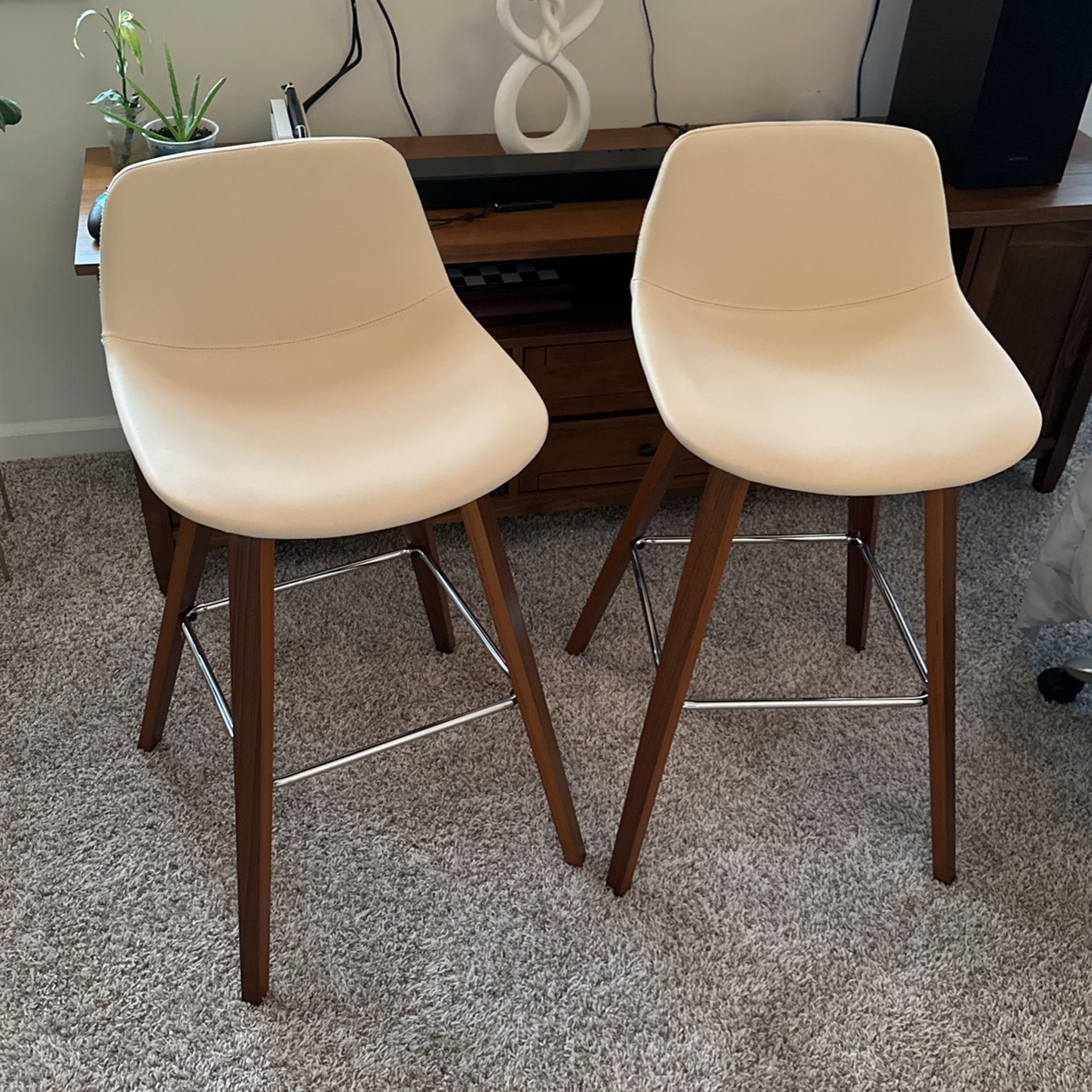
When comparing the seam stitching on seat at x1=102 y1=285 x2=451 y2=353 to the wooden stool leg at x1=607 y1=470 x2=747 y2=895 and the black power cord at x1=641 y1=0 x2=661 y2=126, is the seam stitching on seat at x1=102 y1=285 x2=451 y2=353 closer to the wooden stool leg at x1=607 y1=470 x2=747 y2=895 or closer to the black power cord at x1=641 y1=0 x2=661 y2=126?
the wooden stool leg at x1=607 y1=470 x2=747 y2=895

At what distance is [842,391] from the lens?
51.5 inches

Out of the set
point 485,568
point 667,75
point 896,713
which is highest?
point 667,75

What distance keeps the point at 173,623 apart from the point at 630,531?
630 millimetres

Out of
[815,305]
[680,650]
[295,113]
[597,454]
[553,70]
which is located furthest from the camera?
[597,454]

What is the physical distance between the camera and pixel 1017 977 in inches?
54.7

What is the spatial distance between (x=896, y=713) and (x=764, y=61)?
3.97ft

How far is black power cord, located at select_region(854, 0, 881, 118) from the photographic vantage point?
206 centimetres

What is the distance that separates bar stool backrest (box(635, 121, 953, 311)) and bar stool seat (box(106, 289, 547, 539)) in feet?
0.91

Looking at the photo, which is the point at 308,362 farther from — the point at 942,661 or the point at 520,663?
the point at 942,661

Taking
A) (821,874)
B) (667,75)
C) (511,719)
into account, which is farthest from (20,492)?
(821,874)

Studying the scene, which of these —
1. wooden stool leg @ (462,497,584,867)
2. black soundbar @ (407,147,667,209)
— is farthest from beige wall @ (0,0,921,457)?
wooden stool leg @ (462,497,584,867)

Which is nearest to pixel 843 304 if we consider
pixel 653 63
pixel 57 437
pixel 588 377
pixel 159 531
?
pixel 588 377

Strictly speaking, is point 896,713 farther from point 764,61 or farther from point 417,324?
point 764,61

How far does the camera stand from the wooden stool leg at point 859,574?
1679 millimetres
